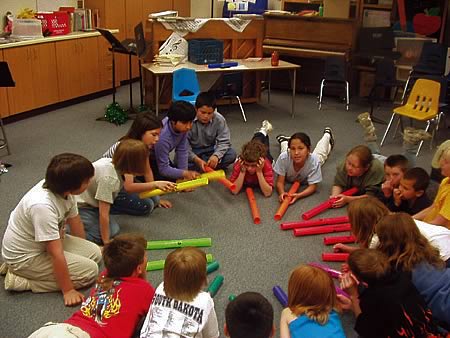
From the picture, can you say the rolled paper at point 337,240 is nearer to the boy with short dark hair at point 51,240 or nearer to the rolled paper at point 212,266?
the rolled paper at point 212,266

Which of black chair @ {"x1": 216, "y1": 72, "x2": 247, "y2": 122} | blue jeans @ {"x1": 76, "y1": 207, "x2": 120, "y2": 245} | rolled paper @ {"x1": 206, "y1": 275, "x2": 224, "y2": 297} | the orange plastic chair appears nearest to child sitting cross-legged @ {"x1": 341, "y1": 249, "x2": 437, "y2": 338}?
rolled paper @ {"x1": 206, "y1": 275, "x2": 224, "y2": 297}

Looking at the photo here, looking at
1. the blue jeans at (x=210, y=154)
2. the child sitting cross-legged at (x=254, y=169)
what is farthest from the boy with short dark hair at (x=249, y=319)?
the blue jeans at (x=210, y=154)

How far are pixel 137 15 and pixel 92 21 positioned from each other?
103 centimetres

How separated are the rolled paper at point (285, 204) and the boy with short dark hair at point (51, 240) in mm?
1369

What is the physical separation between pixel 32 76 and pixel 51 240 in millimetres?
3919

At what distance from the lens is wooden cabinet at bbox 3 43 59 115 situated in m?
5.57

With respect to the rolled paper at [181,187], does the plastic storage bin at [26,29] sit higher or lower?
higher

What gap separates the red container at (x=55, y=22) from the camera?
605cm

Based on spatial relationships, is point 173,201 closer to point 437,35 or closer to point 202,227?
point 202,227

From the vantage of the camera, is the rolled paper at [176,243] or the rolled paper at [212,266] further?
the rolled paper at [176,243]

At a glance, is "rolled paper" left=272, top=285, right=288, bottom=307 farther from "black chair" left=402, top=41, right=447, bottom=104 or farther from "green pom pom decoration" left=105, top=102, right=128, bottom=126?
"black chair" left=402, top=41, right=447, bottom=104

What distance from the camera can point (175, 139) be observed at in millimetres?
3803

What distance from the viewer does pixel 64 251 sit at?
8.73 feet

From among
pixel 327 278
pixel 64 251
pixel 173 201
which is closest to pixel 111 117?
pixel 173 201
